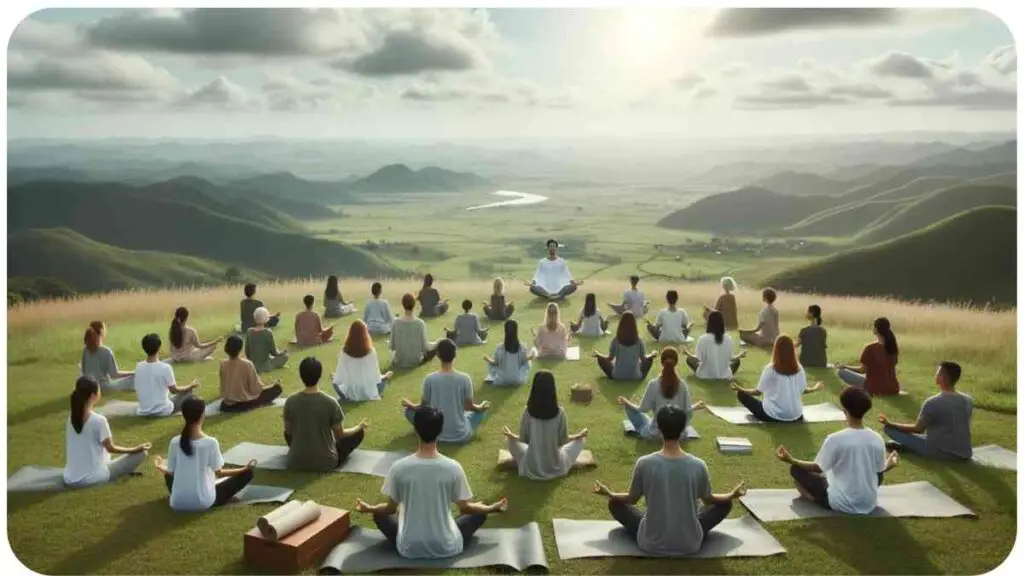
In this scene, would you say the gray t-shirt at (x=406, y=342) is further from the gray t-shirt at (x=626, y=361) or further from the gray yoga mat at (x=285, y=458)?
the gray yoga mat at (x=285, y=458)

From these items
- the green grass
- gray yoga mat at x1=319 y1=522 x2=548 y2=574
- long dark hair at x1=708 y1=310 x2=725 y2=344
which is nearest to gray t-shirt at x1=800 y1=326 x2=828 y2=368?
the green grass

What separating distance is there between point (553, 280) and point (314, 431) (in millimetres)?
12169

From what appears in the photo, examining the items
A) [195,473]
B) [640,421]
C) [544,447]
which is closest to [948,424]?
[640,421]

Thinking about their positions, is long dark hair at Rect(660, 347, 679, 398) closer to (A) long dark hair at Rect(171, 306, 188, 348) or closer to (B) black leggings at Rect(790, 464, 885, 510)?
(B) black leggings at Rect(790, 464, 885, 510)

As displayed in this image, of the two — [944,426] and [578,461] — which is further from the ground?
[944,426]

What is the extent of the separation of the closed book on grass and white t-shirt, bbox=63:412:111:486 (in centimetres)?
692

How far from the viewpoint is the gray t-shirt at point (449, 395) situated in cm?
1003

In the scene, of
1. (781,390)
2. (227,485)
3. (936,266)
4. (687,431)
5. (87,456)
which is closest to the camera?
(227,485)

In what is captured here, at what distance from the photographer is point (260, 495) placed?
8.45 metres

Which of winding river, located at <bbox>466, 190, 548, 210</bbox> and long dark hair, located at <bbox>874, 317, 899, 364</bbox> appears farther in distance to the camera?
winding river, located at <bbox>466, 190, 548, 210</bbox>

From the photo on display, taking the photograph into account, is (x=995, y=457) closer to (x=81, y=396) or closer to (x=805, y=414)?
(x=805, y=414)

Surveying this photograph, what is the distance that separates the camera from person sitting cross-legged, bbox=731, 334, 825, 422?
1092 centimetres

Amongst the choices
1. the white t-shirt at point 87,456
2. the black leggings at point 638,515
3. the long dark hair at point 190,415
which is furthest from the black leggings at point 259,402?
the black leggings at point 638,515

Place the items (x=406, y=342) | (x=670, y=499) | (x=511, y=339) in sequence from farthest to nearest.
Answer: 1. (x=406, y=342)
2. (x=511, y=339)
3. (x=670, y=499)
